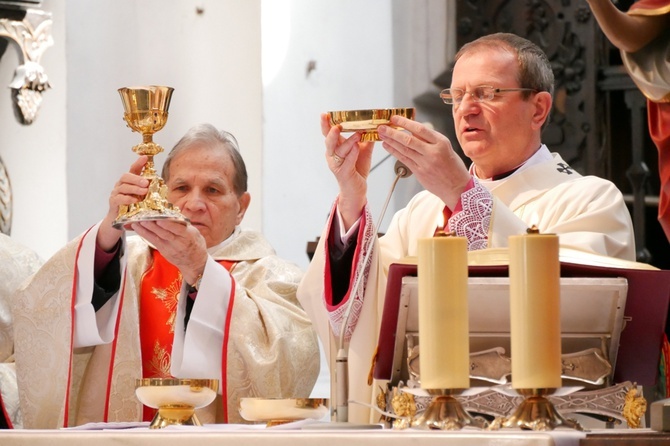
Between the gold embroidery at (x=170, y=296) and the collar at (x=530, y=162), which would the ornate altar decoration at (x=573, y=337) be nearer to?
the collar at (x=530, y=162)

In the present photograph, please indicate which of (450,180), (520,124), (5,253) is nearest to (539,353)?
(450,180)

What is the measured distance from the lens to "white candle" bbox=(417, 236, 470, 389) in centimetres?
199

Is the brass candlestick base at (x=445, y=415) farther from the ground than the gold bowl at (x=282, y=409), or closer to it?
farther from the ground

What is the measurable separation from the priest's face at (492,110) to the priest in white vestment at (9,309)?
187 cm

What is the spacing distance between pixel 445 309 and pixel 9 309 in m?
3.49

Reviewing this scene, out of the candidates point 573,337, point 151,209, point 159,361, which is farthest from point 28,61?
point 573,337

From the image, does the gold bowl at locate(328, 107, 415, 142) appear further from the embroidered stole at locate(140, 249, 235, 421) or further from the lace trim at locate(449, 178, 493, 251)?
the embroidered stole at locate(140, 249, 235, 421)

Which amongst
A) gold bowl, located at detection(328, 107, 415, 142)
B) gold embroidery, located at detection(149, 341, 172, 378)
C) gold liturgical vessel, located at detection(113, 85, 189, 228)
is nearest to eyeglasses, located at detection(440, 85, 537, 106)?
gold bowl, located at detection(328, 107, 415, 142)

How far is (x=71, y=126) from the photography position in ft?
24.0

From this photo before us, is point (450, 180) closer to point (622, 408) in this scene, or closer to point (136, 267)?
point (622, 408)

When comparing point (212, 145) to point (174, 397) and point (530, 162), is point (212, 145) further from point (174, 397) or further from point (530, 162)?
point (174, 397)

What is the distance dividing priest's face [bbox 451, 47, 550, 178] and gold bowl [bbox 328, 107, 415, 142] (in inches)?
28.6

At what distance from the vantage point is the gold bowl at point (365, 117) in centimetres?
334

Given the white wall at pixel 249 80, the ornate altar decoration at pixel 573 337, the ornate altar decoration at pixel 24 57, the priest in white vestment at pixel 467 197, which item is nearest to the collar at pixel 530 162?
the priest in white vestment at pixel 467 197
